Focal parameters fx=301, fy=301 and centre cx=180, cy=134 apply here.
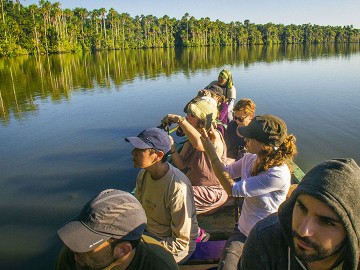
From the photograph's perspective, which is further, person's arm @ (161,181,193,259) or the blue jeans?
person's arm @ (161,181,193,259)

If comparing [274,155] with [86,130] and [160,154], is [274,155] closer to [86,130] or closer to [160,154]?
[160,154]

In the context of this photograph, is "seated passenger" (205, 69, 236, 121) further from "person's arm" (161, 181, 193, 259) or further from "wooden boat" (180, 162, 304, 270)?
"person's arm" (161, 181, 193, 259)

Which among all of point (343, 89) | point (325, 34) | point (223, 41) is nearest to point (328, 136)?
point (343, 89)

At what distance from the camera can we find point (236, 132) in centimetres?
614

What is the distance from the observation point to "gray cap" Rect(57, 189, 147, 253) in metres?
1.84

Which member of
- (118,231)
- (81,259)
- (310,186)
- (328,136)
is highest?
(310,186)

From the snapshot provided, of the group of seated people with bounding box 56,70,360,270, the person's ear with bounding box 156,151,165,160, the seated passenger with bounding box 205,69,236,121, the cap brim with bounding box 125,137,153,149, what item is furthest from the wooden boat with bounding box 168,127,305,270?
the seated passenger with bounding box 205,69,236,121

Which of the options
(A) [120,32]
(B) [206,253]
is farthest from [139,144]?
(A) [120,32]

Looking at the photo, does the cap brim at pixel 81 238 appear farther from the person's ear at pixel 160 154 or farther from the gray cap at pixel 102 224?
the person's ear at pixel 160 154

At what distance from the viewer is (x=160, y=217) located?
3.27 m

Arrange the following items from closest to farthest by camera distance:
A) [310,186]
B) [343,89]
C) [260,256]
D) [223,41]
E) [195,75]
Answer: [310,186] → [260,256] → [343,89] → [195,75] → [223,41]

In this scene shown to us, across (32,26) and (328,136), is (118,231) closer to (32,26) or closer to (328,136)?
(328,136)

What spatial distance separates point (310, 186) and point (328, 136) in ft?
40.4

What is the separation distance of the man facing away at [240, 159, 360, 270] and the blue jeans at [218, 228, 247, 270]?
3.42 feet
